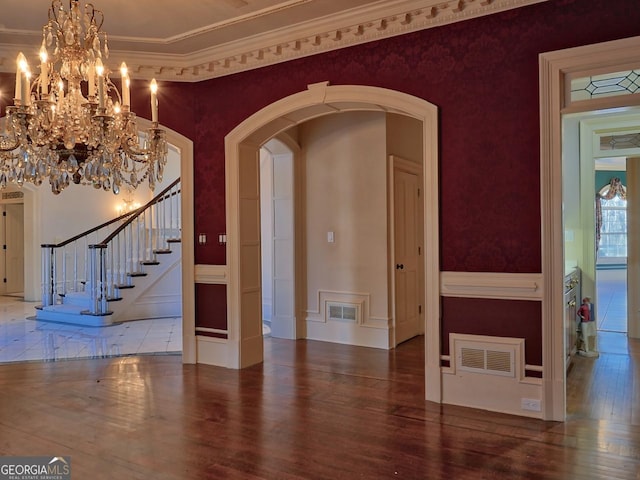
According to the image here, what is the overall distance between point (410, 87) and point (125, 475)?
339 cm

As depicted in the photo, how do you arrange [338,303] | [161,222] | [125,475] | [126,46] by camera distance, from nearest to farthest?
[125,475]
[126,46]
[338,303]
[161,222]

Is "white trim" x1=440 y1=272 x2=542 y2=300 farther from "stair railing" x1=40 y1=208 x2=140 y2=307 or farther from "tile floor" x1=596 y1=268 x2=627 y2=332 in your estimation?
"stair railing" x1=40 y1=208 x2=140 y2=307

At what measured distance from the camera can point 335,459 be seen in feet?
9.56

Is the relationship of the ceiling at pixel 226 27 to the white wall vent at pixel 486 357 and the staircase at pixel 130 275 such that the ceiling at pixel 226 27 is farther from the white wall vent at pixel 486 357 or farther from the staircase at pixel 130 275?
the staircase at pixel 130 275

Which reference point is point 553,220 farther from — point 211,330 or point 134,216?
point 134,216

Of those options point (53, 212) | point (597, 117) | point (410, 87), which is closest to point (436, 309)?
point (410, 87)

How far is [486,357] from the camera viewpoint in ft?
12.2

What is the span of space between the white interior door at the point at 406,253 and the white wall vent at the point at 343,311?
50cm

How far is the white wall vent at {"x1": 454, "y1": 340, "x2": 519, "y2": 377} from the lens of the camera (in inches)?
142

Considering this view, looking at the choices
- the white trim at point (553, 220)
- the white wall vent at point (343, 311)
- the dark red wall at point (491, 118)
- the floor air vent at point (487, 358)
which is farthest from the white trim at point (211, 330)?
the white trim at point (553, 220)

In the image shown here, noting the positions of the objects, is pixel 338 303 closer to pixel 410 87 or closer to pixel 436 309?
pixel 436 309

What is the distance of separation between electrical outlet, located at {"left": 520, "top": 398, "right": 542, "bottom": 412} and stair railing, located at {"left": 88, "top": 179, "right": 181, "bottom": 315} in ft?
20.7

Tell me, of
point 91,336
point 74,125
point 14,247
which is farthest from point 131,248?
point 74,125

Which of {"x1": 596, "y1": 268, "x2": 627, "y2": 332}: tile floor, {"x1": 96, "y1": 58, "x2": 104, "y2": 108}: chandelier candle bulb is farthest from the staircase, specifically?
{"x1": 596, "y1": 268, "x2": 627, "y2": 332}: tile floor
